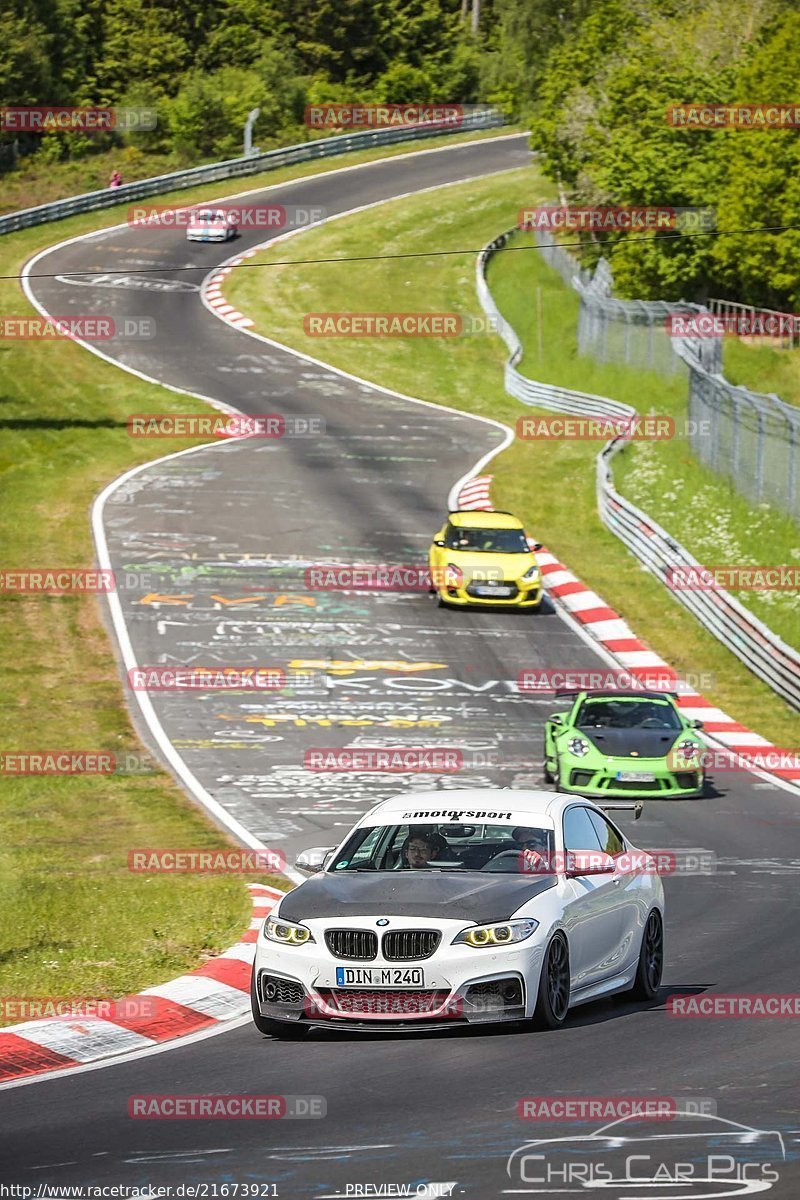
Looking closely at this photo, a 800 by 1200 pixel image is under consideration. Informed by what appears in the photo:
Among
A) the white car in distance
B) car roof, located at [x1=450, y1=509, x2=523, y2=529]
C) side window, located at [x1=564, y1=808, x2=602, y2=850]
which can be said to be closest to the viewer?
side window, located at [x1=564, y1=808, x2=602, y2=850]

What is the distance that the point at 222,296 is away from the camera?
223 ft

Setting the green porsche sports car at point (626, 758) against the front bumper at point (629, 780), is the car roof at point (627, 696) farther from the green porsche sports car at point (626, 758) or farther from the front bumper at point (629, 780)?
the front bumper at point (629, 780)

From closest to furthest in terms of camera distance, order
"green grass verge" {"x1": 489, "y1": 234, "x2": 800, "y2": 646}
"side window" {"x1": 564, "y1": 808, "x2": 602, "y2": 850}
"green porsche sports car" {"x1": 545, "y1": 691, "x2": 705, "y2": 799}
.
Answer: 1. "side window" {"x1": 564, "y1": 808, "x2": 602, "y2": 850}
2. "green porsche sports car" {"x1": 545, "y1": 691, "x2": 705, "y2": 799}
3. "green grass verge" {"x1": 489, "y1": 234, "x2": 800, "y2": 646}

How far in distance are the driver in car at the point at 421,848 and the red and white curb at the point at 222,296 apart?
2040 inches

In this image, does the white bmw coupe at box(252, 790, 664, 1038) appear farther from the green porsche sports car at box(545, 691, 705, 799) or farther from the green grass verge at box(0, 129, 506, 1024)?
the green porsche sports car at box(545, 691, 705, 799)

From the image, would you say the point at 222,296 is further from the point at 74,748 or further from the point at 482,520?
the point at 74,748

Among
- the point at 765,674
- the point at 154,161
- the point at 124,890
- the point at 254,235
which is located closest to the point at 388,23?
the point at 154,161

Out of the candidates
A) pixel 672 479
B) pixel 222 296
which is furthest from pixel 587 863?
pixel 222 296

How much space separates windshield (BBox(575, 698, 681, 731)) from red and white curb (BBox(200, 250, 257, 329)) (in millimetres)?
40138

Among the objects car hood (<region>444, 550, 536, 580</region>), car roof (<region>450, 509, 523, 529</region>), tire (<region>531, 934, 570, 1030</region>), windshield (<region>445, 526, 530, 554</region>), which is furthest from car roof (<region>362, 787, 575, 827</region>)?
car roof (<region>450, 509, 523, 529</region>)

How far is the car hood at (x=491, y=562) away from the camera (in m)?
34.4

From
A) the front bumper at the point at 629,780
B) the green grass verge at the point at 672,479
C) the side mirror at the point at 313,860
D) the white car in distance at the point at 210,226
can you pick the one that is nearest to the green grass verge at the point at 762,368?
the green grass verge at the point at 672,479

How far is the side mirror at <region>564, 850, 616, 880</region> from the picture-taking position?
1188 centimetres

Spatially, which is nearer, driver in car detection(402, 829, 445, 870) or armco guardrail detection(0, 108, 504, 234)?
driver in car detection(402, 829, 445, 870)
